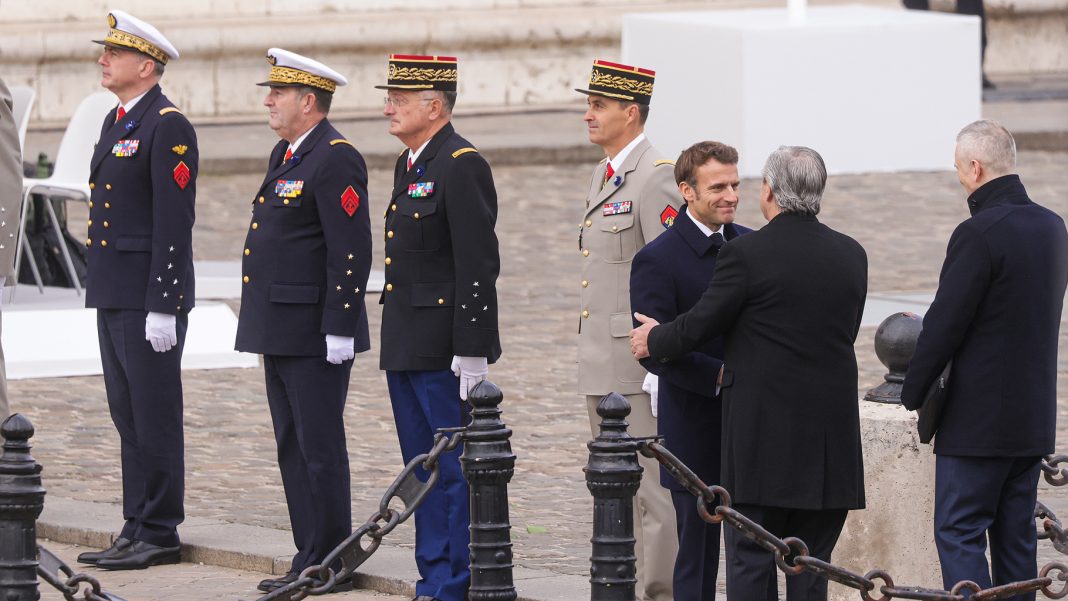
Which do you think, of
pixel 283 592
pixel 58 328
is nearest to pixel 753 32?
pixel 58 328

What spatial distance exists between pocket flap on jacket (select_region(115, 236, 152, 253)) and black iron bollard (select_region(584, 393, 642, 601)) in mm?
2565

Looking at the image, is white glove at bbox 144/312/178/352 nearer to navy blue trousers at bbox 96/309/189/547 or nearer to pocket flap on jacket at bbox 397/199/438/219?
navy blue trousers at bbox 96/309/189/547

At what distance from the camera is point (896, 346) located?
6301 millimetres

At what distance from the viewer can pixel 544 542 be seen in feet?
23.5

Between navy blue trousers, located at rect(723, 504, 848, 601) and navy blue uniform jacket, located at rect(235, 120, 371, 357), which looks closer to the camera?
navy blue trousers, located at rect(723, 504, 848, 601)

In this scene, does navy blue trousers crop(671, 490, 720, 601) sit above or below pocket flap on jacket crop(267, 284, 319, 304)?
below

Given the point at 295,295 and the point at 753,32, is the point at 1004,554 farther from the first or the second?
the point at 753,32

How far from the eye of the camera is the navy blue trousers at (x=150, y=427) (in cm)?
718

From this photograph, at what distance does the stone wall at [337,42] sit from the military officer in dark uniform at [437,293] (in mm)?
15453

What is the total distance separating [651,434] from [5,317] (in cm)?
607

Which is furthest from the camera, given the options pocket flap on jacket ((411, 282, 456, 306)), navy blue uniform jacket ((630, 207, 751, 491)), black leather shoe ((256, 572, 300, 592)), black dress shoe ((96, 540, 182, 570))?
black dress shoe ((96, 540, 182, 570))

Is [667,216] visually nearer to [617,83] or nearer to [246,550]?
[617,83]

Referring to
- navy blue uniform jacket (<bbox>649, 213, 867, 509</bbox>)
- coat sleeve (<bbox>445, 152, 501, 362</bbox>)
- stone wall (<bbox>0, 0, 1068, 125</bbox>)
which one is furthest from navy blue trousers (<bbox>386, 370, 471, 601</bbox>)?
stone wall (<bbox>0, 0, 1068, 125</bbox>)

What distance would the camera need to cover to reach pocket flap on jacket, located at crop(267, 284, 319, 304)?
22.1 ft
